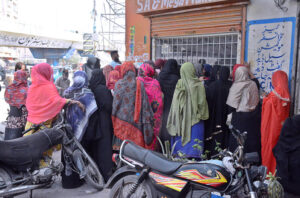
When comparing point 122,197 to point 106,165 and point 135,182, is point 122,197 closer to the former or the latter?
point 135,182

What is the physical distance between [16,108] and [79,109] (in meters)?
1.45

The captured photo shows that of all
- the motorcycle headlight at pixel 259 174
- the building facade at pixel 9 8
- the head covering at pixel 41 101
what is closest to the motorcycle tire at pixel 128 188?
the motorcycle headlight at pixel 259 174

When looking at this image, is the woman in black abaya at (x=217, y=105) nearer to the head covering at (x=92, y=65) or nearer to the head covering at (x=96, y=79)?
the head covering at (x=96, y=79)

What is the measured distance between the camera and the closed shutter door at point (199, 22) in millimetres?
5949

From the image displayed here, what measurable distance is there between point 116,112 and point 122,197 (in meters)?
1.48

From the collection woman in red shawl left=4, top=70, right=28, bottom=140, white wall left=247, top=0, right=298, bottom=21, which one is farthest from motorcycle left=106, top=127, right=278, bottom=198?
white wall left=247, top=0, right=298, bottom=21

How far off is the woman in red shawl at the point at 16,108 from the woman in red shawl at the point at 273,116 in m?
3.88

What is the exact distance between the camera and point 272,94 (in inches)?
156

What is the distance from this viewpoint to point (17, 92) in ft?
15.1

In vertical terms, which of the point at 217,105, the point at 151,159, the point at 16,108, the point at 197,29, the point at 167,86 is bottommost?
the point at 151,159

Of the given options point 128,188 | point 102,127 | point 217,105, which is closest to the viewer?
point 128,188

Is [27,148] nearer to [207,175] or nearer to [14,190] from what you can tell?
[14,190]

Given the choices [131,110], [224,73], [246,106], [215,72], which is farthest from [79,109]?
[215,72]

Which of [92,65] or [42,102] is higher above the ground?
[92,65]
